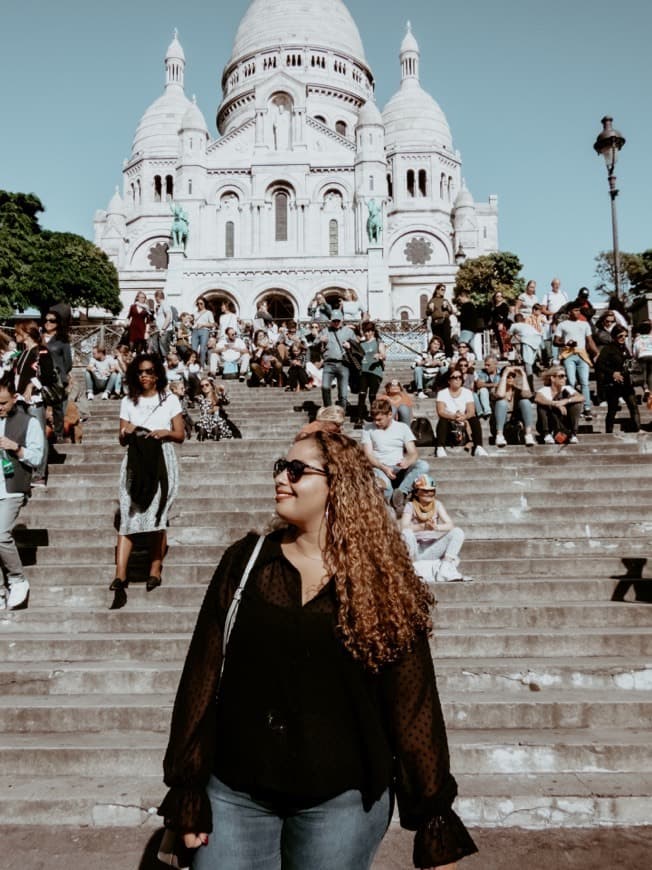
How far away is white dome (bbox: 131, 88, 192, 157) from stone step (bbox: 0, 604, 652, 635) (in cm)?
6261

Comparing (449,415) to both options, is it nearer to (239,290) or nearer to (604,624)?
(604,624)

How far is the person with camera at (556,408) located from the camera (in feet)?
29.5

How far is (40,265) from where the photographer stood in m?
42.1

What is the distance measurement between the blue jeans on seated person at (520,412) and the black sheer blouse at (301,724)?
749 cm

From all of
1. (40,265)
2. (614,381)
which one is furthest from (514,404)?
(40,265)

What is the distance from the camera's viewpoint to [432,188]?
59.1 metres

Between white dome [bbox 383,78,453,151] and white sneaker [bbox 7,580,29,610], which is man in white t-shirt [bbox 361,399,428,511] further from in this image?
white dome [bbox 383,78,453,151]

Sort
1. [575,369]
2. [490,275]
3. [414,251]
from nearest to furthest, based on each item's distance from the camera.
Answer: [575,369] → [490,275] → [414,251]

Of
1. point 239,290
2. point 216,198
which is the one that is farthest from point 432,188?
point 239,290

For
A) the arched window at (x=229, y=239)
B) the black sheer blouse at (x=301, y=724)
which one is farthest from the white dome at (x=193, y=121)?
the black sheer blouse at (x=301, y=724)

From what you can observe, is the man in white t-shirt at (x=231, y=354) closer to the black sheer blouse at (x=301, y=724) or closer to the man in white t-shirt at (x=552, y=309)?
the man in white t-shirt at (x=552, y=309)

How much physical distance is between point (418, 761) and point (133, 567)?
178 inches

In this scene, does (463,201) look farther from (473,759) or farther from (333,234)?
(473,759)

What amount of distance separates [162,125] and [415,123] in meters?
21.5
